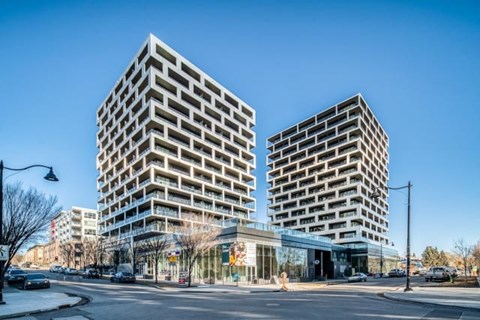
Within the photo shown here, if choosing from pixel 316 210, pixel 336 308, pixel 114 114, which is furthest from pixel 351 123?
pixel 336 308

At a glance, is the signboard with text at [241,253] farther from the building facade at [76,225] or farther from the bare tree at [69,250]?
the building facade at [76,225]

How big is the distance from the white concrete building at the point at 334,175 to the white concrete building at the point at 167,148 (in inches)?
842

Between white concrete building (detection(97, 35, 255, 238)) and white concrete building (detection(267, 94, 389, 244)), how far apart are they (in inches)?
842

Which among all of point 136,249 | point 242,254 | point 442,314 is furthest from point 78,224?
point 442,314

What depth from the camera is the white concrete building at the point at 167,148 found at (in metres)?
63.8

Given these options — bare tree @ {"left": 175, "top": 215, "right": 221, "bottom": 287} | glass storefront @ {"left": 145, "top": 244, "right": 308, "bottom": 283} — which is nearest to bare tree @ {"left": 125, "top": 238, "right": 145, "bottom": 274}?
glass storefront @ {"left": 145, "top": 244, "right": 308, "bottom": 283}

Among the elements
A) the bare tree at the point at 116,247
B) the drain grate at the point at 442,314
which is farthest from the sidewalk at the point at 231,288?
the bare tree at the point at 116,247

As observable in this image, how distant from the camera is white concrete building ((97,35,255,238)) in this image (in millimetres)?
63844

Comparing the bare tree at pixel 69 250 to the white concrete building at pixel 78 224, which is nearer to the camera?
the bare tree at pixel 69 250

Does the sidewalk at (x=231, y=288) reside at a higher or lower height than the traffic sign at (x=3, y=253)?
lower

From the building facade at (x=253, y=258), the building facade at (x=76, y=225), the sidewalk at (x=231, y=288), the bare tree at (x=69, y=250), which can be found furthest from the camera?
the building facade at (x=76, y=225)

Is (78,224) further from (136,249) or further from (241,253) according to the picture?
(241,253)

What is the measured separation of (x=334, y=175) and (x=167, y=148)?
1886 inches

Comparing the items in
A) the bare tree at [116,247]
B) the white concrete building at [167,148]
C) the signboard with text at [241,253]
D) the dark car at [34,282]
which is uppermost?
the white concrete building at [167,148]
